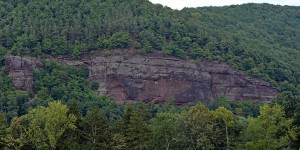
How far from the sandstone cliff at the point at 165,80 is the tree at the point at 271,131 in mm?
67456

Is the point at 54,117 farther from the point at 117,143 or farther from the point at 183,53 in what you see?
the point at 183,53

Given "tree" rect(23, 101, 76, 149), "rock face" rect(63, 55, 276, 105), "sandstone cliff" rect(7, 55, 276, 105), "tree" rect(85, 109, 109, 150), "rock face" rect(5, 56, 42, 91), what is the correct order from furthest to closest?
"rock face" rect(63, 55, 276, 105)
"sandstone cliff" rect(7, 55, 276, 105)
"rock face" rect(5, 56, 42, 91)
"tree" rect(85, 109, 109, 150)
"tree" rect(23, 101, 76, 149)

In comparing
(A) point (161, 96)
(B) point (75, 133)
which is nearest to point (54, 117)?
(B) point (75, 133)

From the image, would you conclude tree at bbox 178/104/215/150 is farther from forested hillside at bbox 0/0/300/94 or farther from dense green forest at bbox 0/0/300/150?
forested hillside at bbox 0/0/300/94

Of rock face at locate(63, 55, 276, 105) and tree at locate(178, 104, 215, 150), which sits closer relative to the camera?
tree at locate(178, 104, 215, 150)

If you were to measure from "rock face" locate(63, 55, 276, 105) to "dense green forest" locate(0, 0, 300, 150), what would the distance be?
324 centimetres

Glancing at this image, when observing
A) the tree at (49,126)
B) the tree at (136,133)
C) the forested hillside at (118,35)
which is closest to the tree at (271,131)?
the tree at (136,133)

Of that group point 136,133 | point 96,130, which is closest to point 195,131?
point 136,133

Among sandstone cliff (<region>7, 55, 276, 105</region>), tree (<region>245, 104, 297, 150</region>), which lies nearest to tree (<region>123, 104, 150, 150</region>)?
tree (<region>245, 104, 297, 150</region>)

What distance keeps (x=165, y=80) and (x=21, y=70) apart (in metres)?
36.2

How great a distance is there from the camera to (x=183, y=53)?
171 metres

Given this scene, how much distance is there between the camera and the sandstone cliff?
159 metres

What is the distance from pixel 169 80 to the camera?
16188cm

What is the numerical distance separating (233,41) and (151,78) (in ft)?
131
